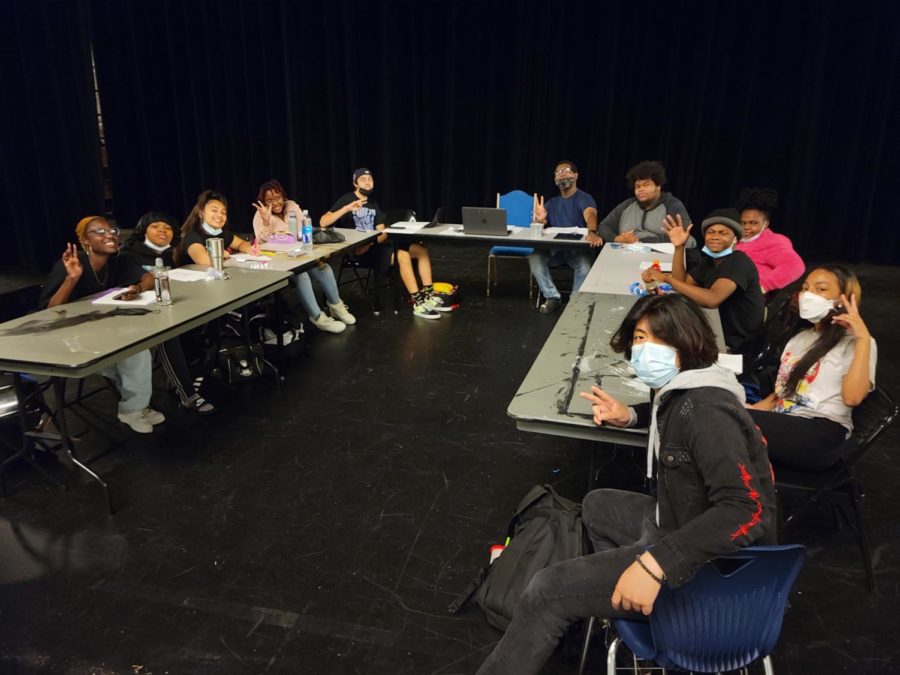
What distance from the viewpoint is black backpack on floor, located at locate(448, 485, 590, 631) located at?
1.90 meters

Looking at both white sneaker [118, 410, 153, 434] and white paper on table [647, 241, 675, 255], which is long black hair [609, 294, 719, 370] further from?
white paper on table [647, 241, 675, 255]

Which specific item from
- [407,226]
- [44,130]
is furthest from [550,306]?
[44,130]

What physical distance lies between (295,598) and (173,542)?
1.93 ft

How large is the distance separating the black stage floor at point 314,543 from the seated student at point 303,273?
1002mm

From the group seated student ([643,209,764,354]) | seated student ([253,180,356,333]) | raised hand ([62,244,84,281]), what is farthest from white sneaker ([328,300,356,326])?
seated student ([643,209,764,354])

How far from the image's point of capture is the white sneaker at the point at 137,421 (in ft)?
10.6

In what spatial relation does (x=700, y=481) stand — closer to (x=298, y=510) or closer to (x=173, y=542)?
(x=298, y=510)

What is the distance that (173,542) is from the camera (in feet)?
7.86

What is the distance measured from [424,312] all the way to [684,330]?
3659 millimetres

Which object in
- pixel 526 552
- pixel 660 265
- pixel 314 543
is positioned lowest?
pixel 314 543

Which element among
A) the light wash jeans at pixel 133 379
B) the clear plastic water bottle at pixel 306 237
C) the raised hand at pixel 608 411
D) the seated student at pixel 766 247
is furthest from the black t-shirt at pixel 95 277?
the seated student at pixel 766 247

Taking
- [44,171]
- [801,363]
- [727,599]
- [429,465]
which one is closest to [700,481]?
[727,599]

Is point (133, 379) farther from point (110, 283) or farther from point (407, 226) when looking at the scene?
point (407, 226)

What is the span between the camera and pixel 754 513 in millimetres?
1301
